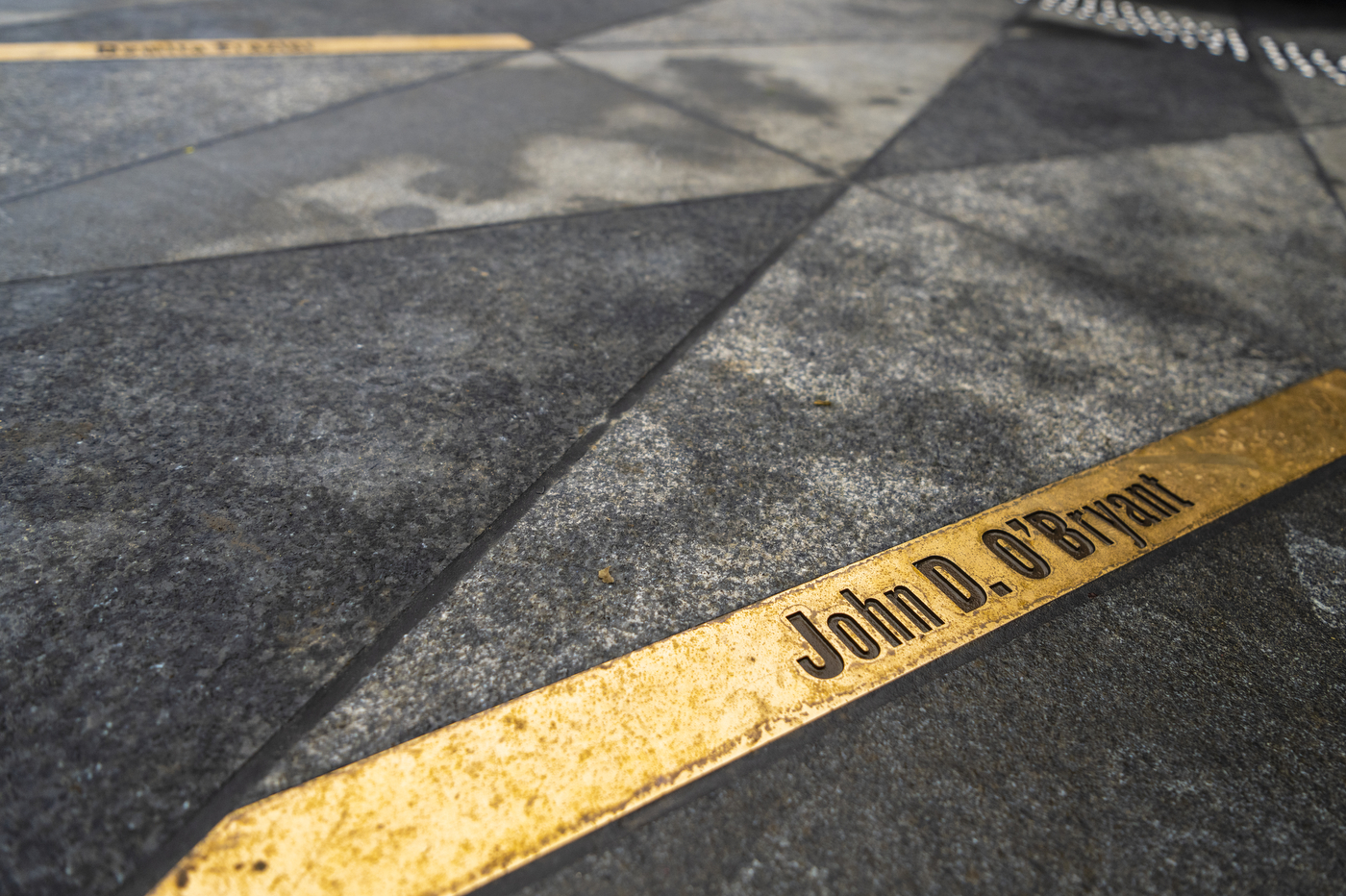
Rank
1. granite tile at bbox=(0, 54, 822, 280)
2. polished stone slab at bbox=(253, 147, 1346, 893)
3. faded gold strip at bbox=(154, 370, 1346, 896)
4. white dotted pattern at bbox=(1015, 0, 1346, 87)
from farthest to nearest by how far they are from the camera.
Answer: white dotted pattern at bbox=(1015, 0, 1346, 87)
granite tile at bbox=(0, 54, 822, 280)
polished stone slab at bbox=(253, 147, 1346, 893)
faded gold strip at bbox=(154, 370, 1346, 896)

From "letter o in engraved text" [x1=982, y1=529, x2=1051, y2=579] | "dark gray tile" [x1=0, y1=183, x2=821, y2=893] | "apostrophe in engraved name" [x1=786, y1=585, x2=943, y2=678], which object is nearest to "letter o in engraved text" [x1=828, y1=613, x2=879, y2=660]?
"apostrophe in engraved name" [x1=786, y1=585, x2=943, y2=678]

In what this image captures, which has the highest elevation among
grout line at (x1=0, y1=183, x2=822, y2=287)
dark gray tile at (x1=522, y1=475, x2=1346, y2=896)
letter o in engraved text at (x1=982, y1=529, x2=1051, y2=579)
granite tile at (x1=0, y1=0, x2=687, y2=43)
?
granite tile at (x1=0, y1=0, x2=687, y2=43)

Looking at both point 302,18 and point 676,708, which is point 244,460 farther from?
point 302,18

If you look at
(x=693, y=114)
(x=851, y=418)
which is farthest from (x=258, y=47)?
(x=851, y=418)

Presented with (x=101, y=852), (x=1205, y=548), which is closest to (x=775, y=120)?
(x=1205, y=548)

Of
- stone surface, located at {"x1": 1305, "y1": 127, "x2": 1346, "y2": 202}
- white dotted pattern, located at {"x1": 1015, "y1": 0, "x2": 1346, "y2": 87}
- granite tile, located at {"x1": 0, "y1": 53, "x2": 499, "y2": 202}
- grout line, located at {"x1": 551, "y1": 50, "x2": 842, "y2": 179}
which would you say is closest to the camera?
granite tile, located at {"x1": 0, "y1": 53, "x2": 499, "y2": 202}

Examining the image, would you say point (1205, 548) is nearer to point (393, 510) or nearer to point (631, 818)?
point (631, 818)

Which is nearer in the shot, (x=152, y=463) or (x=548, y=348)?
(x=152, y=463)

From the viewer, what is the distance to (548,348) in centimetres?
284

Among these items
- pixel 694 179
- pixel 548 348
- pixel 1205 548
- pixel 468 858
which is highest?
pixel 694 179

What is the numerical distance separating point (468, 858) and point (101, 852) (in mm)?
650

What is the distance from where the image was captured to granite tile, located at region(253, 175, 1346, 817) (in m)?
1.86

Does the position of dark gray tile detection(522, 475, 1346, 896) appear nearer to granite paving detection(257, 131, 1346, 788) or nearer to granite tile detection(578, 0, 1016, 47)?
granite paving detection(257, 131, 1346, 788)

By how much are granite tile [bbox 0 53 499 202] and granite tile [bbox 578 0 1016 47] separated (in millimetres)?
1741
